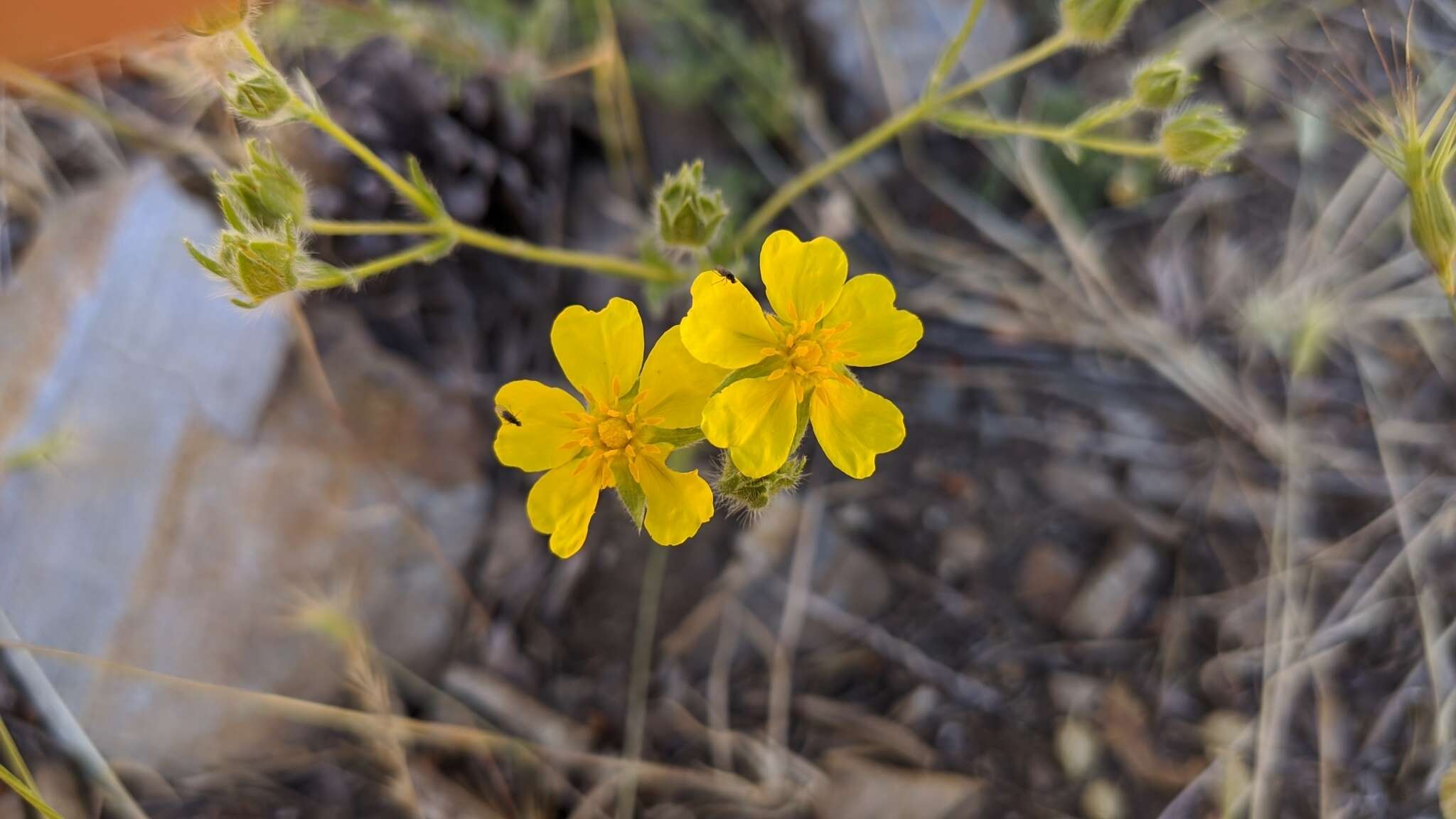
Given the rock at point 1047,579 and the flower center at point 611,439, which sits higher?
the rock at point 1047,579

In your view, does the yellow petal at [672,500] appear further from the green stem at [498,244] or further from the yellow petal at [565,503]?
the green stem at [498,244]

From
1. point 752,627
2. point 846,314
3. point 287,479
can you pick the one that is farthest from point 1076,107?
point 287,479

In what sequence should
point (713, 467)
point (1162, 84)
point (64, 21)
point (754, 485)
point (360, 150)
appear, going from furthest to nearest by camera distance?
point (713, 467) → point (1162, 84) → point (360, 150) → point (754, 485) → point (64, 21)

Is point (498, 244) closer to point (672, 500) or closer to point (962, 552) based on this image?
point (672, 500)

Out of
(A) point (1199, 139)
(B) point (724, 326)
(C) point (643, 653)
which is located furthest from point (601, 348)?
(A) point (1199, 139)

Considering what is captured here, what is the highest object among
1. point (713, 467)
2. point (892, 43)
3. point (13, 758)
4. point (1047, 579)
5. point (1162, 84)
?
point (892, 43)

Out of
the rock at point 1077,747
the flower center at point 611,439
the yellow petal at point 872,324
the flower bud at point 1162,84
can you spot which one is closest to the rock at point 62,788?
the flower center at point 611,439
